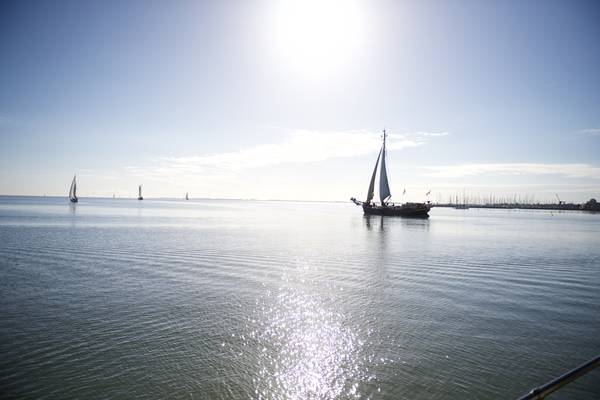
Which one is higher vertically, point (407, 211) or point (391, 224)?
point (407, 211)

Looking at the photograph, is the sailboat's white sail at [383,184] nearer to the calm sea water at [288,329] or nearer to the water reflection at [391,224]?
the water reflection at [391,224]

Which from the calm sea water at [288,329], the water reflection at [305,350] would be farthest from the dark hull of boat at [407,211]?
the water reflection at [305,350]

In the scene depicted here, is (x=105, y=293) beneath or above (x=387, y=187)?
beneath

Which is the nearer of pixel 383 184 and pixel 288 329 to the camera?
pixel 288 329

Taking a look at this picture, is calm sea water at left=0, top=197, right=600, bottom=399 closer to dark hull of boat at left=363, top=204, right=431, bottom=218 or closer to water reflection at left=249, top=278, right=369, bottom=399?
water reflection at left=249, top=278, right=369, bottom=399

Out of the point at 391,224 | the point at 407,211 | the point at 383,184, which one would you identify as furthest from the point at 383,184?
the point at 391,224

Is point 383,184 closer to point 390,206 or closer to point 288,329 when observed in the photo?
point 390,206

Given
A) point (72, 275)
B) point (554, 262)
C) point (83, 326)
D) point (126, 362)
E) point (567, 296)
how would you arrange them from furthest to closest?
1. point (554, 262)
2. point (72, 275)
3. point (567, 296)
4. point (83, 326)
5. point (126, 362)

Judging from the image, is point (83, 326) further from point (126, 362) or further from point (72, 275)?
point (72, 275)

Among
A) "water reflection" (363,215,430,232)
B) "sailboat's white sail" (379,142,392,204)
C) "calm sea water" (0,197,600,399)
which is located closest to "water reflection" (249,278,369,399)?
"calm sea water" (0,197,600,399)

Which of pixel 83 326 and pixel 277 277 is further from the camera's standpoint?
pixel 277 277

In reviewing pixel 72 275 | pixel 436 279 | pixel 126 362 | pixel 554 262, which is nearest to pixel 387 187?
pixel 554 262

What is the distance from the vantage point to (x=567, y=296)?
15641 millimetres

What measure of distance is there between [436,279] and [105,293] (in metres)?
17.0
